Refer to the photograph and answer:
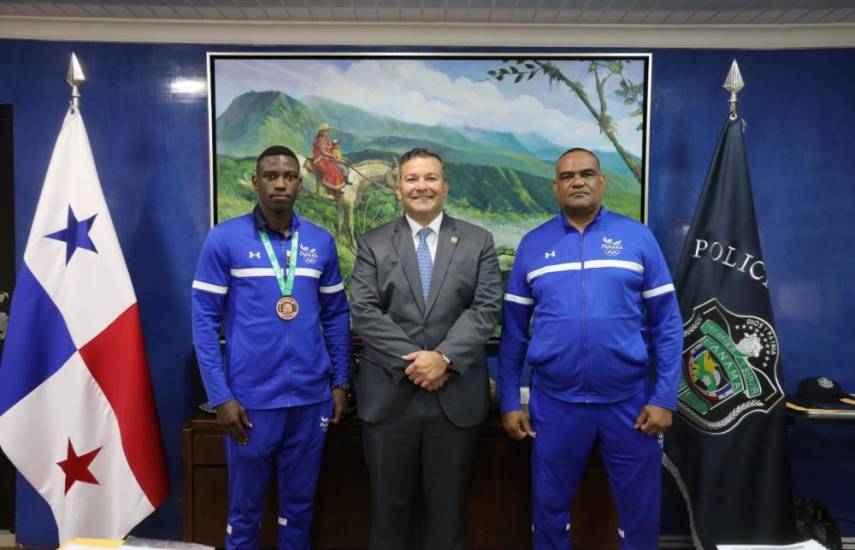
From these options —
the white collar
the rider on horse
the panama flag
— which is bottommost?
the panama flag

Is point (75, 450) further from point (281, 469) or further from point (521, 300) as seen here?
point (521, 300)

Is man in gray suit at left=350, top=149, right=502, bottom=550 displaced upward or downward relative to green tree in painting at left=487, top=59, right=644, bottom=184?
downward

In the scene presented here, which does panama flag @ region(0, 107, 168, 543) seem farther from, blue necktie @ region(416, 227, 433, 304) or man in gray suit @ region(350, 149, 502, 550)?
blue necktie @ region(416, 227, 433, 304)

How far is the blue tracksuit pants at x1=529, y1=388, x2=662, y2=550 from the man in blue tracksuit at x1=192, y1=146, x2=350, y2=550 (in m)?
0.85

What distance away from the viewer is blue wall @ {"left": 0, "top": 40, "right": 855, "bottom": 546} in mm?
2746

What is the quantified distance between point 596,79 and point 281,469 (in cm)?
226

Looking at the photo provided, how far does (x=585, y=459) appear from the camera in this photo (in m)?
2.10

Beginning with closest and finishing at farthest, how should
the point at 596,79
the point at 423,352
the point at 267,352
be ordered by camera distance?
the point at 423,352
the point at 267,352
the point at 596,79

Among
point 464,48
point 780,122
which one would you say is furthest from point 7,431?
point 780,122

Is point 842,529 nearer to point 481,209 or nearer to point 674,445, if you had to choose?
point 674,445

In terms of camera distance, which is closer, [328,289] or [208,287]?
[208,287]

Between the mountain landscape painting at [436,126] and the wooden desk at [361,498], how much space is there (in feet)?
3.27

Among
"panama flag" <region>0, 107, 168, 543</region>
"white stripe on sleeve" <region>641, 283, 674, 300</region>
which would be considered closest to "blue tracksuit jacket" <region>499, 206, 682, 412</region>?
"white stripe on sleeve" <region>641, 283, 674, 300</region>

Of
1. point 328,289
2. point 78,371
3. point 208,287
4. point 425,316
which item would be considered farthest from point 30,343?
point 425,316
